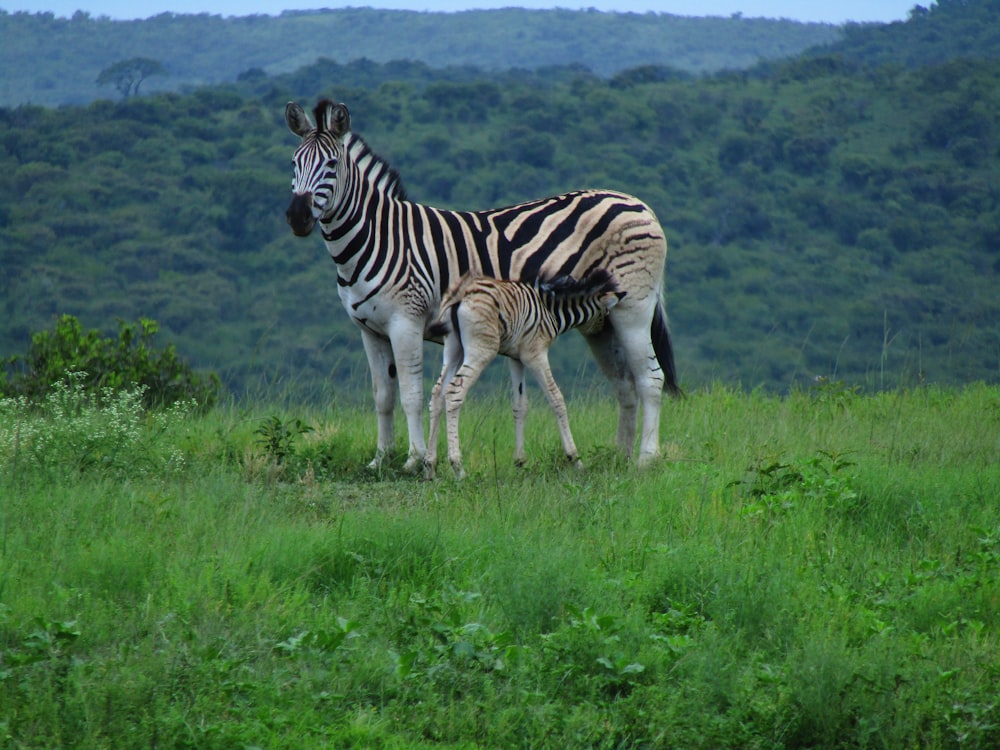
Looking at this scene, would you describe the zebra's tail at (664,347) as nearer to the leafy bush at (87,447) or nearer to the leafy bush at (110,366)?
the leafy bush at (87,447)

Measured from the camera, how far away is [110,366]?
398 inches

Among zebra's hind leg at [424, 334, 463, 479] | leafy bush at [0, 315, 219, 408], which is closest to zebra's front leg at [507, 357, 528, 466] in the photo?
zebra's hind leg at [424, 334, 463, 479]

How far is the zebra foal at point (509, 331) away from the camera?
7.30 meters

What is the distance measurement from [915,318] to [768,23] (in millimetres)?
60296

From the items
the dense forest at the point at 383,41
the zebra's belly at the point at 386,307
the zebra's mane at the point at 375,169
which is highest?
the dense forest at the point at 383,41

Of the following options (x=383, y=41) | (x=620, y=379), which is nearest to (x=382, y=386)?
(x=620, y=379)

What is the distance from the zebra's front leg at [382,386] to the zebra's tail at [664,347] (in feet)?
6.31

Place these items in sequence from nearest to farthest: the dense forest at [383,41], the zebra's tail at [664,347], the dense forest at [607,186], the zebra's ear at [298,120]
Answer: the zebra's ear at [298,120] < the zebra's tail at [664,347] < the dense forest at [607,186] < the dense forest at [383,41]

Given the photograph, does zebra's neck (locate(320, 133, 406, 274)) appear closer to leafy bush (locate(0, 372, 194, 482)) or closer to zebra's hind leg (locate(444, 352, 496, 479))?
zebra's hind leg (locate(444, 352, 496, 479))

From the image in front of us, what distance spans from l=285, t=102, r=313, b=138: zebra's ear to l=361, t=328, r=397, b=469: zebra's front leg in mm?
1398

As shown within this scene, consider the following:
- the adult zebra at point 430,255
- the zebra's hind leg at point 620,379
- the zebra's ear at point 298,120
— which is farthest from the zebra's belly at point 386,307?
the zebra's hind leg at point 620,379

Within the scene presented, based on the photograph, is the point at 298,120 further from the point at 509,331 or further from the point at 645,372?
the point at 645,372

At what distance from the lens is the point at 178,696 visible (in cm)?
414

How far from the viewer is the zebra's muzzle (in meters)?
7.36
